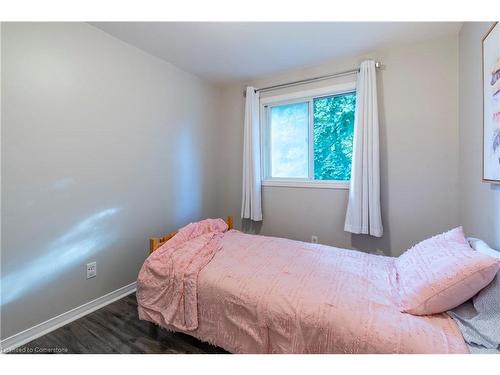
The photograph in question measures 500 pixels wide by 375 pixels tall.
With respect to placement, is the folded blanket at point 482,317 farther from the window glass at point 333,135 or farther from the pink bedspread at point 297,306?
the window glass at point 333,135

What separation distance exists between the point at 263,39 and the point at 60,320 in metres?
2.89

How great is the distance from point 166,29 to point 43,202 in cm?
168

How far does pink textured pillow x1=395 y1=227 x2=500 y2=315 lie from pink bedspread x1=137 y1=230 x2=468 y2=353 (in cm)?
6

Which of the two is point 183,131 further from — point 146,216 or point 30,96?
point 30,96

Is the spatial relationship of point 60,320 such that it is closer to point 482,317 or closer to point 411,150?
point 482,317

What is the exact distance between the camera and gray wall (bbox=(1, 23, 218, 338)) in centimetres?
156

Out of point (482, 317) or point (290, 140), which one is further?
point (290, 140)

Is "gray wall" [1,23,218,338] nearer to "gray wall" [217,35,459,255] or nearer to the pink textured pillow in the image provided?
"gray wall" [217,35,459,255]

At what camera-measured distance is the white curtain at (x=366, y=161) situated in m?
2.25

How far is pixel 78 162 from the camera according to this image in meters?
1.86

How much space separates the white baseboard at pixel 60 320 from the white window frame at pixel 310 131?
6.48ft

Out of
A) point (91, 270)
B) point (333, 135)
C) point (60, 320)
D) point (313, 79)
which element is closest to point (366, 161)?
point (333, 135)

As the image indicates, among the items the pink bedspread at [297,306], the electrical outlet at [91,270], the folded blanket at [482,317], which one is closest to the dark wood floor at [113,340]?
the pink bedspread at [297,306]
